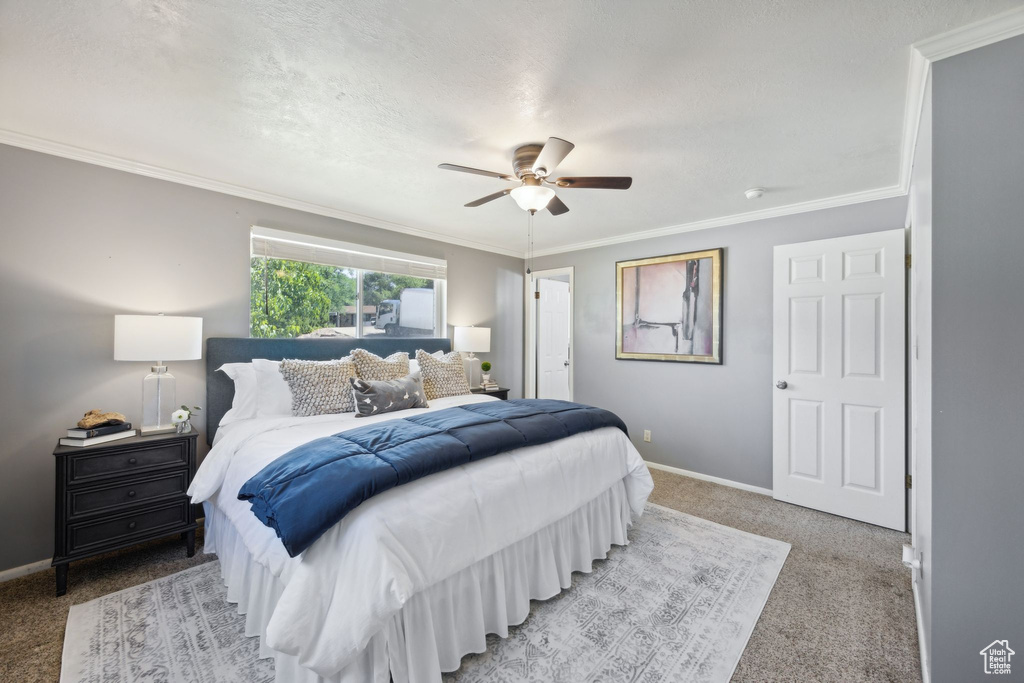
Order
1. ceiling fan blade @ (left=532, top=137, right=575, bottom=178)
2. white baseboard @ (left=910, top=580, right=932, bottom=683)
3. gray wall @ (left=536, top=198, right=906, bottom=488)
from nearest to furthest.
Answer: white baseboard @ (left=910, top=580, right=932, bottom=683)
ceiling fan blade @ (left=532, top=137, right=575, bottom=178)
gray wall @ (left=536, top=198, right=906, bottom=488)

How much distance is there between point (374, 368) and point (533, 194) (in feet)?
5.87

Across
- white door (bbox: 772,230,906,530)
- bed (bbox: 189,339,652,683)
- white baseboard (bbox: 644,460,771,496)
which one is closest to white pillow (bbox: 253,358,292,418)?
bed (bbox: 189,339,652,683)

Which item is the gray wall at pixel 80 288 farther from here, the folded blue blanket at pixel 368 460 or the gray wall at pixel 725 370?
the gray wall at pixel 725 370

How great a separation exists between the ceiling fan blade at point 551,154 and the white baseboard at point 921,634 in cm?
251

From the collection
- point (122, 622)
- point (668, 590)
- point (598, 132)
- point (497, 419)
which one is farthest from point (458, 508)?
point (598, 132)

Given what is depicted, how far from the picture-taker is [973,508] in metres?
1.39

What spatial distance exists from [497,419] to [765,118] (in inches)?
81.1

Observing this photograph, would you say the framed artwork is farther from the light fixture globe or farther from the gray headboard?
the gray headboard

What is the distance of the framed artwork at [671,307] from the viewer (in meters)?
3.82

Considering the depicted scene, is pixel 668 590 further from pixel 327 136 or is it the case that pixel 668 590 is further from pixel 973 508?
pixel 327 136

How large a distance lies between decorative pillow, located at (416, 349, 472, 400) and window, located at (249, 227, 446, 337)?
0.74m

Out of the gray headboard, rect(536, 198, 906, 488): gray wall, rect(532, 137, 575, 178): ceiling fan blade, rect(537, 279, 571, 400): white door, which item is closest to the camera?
rect(532, 137, 575, 178): ceiling fan blade

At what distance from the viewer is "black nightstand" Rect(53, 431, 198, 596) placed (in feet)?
6.90

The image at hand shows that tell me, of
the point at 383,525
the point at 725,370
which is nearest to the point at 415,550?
the point at 383,525
